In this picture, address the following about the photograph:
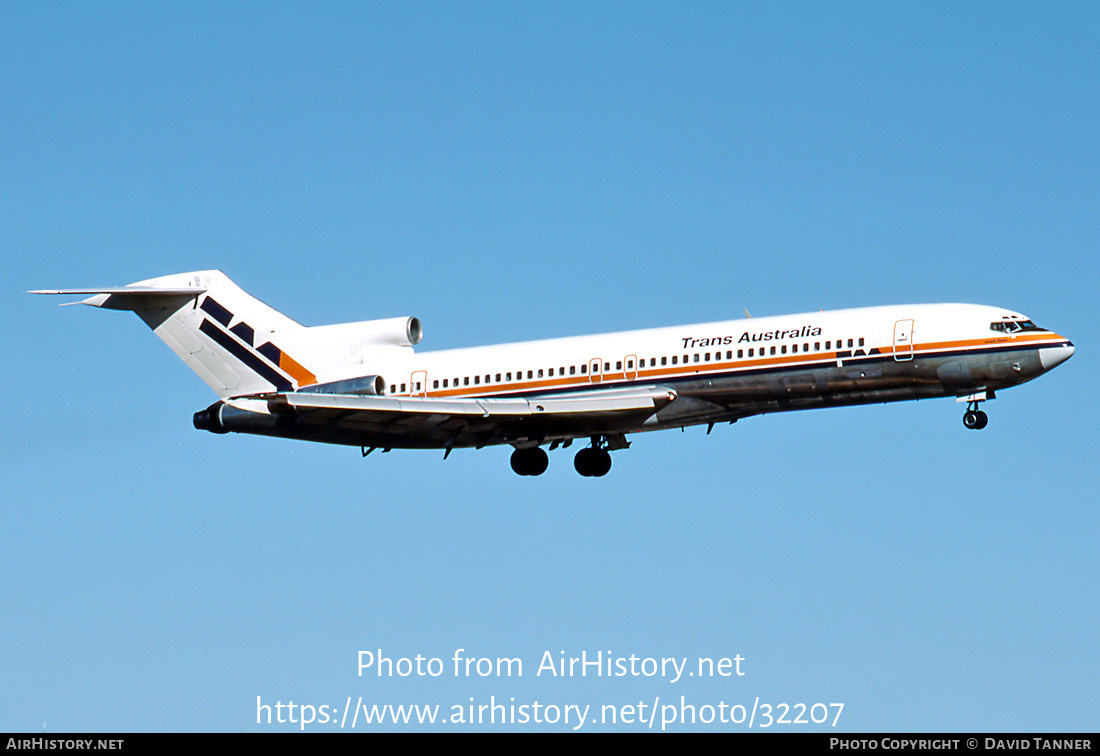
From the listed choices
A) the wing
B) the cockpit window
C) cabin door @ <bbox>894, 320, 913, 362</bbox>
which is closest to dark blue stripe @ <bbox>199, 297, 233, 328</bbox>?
the wing

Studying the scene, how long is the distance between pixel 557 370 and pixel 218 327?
36.8 ft

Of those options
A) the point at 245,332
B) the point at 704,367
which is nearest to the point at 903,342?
the point at 704,367

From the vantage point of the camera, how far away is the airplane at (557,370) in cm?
3753

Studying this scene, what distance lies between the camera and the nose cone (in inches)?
1453

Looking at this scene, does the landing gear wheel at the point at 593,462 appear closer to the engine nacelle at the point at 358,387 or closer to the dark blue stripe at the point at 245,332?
the engine nacelle at the point at 358,387

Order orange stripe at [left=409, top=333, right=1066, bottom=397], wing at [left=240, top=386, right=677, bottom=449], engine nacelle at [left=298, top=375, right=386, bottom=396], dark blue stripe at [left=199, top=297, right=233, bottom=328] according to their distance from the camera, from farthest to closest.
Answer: dark blue stripe at [left=199, top=297, right=233, bottom=328], engine nacelle at [left=298, top=375, right=386, bottom=396], wing at [left=240, top=386, right=677, bottom=449], orange stripe at [left=409, top=333, right=1066, bottom=397]

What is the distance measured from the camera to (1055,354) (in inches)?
1452

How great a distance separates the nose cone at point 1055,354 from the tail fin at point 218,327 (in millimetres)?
20538

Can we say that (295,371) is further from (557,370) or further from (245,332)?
(557,370)

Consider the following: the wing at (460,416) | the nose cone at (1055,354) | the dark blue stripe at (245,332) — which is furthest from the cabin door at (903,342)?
the dark blue stripe at (245,332)

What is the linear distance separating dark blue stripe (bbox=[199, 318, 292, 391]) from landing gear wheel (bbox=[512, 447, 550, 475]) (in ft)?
23.0

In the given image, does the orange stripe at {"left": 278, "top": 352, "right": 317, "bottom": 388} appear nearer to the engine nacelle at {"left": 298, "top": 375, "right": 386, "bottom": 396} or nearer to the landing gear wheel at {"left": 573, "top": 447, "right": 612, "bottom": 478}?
the engine nacelle at {"left": 298, "top": 375, "right": 386, "bottom": 396}
